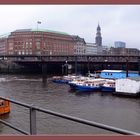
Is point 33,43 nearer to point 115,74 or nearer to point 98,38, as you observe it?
point 115,74

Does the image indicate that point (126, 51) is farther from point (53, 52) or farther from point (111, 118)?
point (111, 118)

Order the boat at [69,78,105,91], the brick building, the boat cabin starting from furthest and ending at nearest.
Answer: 1. the brick building
2. the boat cabin
3. the boat at [69,78,105,91]

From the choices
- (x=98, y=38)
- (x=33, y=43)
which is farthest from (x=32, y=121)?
(x=98, y=38)

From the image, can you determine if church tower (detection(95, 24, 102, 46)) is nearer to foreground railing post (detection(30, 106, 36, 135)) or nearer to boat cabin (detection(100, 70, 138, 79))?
boat cabin (detection(100, 70, 138, 79))

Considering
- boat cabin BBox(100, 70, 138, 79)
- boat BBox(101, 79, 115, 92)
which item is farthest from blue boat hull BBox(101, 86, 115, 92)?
boat cabin BBox(100, 70, 138, 79)

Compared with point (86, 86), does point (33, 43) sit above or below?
above

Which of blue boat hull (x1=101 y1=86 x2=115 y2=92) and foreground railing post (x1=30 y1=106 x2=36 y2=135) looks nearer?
foreground railing post (x1=30 y1=106 x2=36 y2=135)

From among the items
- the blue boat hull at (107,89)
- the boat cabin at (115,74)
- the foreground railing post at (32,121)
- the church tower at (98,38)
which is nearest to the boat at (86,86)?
the blue boat hull at (107,89)

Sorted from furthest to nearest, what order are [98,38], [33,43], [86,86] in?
[98,38]
[33,43]
[86,86]

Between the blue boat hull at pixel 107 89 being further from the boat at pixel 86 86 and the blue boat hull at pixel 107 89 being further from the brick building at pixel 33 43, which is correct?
the brick building at pixel 33 43

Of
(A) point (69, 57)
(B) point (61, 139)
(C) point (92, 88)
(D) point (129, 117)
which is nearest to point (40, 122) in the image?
(D) point (129, 117)

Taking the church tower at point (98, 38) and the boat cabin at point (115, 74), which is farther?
the church tower at point (98, 38)

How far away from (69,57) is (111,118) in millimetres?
39985

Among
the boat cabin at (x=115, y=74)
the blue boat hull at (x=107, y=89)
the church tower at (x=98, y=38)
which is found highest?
the church tower at (x=98, y=38)
